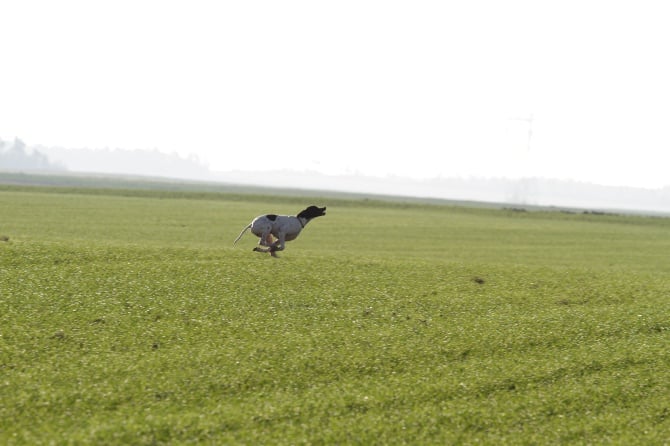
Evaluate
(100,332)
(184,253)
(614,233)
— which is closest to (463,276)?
(184,253)

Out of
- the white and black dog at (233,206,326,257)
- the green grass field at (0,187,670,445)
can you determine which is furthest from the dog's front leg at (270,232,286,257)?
the green grass field at (0,187,670,445)

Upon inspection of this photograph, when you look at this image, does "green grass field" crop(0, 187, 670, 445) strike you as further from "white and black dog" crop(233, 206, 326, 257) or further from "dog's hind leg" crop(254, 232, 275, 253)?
"white and black dog" crop(233, 206, 326, 257)

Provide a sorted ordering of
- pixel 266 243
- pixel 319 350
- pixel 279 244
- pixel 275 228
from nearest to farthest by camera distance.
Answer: pixel 319 350 < pixel 275 228 < pixel 279 244 < pixel 266 243

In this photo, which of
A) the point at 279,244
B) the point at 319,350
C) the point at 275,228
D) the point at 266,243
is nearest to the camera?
the point at 319,350

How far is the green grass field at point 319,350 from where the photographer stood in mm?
6343

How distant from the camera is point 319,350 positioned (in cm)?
797

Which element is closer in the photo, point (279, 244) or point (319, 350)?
point (319, 350)

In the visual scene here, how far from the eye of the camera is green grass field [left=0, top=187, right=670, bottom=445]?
634 cm

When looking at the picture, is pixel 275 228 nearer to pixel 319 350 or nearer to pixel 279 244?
pixel 279 244

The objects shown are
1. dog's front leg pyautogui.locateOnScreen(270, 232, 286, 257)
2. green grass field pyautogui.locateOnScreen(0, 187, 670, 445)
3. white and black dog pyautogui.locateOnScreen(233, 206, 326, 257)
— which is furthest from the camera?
dog's front leg pyautogui.locateOnScreen(270, 232, 286, 257)

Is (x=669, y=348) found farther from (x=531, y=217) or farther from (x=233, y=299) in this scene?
(x=531, y=217)

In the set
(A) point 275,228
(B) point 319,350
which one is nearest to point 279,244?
(A) point 275,228

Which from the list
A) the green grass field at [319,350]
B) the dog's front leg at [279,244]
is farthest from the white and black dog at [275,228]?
the green grass field at [319,350]

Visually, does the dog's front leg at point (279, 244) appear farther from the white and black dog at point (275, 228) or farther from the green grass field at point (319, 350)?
the green grass field at point (319, 350)
